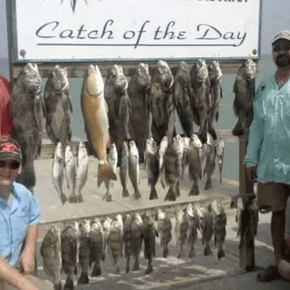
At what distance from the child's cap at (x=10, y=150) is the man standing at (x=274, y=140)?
7.74 ft

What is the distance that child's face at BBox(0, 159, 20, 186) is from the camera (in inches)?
141

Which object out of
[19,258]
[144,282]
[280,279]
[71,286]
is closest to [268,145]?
[280,279]

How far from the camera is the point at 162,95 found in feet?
14.1

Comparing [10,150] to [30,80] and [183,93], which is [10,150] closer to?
[30,80]

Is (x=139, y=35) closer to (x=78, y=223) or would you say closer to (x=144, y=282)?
(x=78, y=223)

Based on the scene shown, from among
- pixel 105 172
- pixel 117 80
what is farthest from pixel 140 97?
pixel 105 172

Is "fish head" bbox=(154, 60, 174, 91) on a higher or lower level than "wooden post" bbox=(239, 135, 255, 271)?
higher

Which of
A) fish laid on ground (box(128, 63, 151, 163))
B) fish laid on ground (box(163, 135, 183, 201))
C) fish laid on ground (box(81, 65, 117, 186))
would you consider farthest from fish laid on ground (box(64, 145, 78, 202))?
fish laid on ground (box(163, 135, 183, 201))

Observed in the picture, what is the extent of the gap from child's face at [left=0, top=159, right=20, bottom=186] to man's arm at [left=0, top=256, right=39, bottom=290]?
1.82 ft

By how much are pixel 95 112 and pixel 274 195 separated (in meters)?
2.02

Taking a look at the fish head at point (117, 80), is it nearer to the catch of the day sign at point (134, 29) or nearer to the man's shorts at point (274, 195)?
the catch of the day sign at point (134, 29)

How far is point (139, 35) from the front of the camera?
4406 mm

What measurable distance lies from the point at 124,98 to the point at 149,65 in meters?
0.57

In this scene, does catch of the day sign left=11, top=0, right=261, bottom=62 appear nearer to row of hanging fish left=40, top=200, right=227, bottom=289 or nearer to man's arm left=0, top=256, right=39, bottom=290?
row of hanging fish left=40, top=200, right=227, bottom=289
